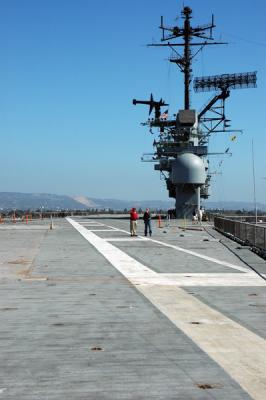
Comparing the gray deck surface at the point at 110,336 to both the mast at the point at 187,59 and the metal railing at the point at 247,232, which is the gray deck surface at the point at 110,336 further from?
the mast at the point at 187,59

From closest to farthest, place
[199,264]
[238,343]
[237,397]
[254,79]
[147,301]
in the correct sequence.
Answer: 1. [237,397]
2. [238,343]
3. [147,301]
4. [199,264]
5. [254,79]

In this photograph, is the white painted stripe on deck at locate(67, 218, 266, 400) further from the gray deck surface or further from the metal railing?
the metal railing

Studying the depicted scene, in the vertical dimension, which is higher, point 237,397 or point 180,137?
point 180,137

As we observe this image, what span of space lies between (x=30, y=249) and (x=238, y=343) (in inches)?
609

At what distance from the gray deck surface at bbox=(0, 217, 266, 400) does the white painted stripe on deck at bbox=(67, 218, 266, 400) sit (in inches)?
1.9

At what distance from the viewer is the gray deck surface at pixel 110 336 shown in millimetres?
4859

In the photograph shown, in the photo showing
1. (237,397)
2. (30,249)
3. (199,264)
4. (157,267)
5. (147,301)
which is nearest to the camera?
(237,397)

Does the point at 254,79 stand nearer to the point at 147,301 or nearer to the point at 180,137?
the point at 180,137

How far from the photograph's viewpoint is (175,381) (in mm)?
5051

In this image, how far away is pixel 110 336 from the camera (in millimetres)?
6852

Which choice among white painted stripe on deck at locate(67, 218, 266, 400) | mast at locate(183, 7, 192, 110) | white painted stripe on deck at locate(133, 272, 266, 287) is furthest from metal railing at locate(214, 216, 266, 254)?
mast at locate(183, 7, 192, 110)

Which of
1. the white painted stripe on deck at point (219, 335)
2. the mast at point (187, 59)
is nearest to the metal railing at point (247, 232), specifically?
the white painted stripe on deck at point (219, 335)

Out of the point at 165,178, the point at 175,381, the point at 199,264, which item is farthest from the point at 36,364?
the point at 165,178

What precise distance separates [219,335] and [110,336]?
1295 mm
